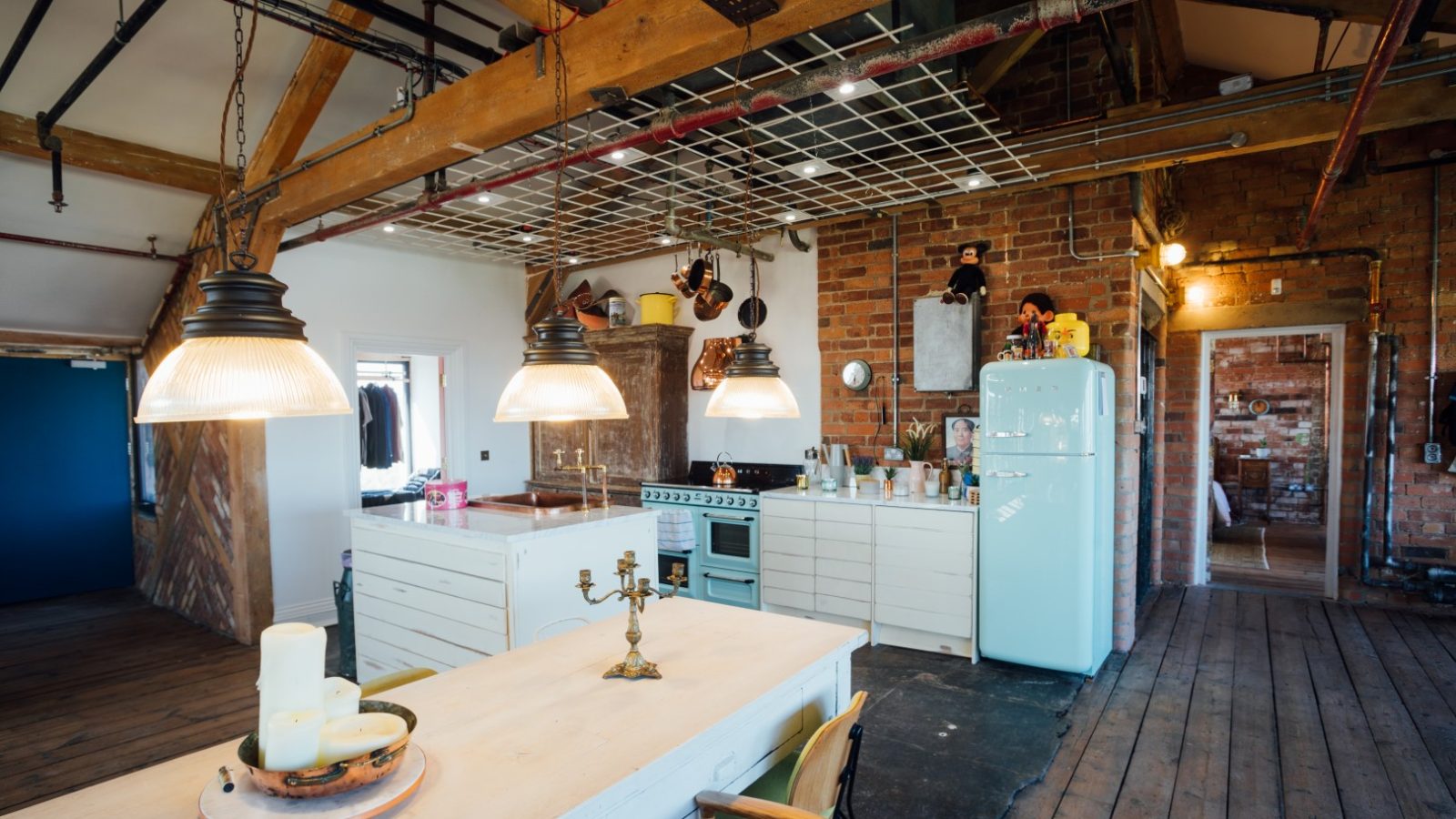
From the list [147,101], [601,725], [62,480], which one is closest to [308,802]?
[601,725]

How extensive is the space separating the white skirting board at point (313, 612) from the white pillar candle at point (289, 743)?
4581 millimetres

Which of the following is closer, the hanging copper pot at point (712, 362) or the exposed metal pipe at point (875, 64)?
the exposed metal pipe at point (875, 64)

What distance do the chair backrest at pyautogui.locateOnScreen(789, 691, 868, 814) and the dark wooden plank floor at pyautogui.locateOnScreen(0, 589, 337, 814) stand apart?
10.4ft

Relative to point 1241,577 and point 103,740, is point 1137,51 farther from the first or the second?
point 103,740

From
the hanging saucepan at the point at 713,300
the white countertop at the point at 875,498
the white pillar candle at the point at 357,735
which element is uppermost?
the hanging saucepan at the point at 713,300

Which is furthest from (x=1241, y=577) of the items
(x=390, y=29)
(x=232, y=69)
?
(x=232, y=69)

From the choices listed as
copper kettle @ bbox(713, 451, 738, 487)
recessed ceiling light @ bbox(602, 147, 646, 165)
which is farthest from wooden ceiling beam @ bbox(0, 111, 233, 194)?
copper kettle @ bbox(713, 451, 738, 487)

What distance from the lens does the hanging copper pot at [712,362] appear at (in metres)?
5.83

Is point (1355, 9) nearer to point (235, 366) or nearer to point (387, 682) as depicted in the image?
point (235, 366)

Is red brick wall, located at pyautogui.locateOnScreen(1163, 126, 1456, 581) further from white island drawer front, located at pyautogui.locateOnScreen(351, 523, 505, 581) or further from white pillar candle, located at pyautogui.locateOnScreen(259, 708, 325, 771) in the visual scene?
white pillar candle, located at pyautogui.locateOnScreen(259, 708, 325, 771)

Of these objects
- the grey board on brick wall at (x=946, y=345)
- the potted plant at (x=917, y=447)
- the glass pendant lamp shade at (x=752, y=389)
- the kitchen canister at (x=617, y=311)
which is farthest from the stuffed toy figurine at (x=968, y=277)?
the kitchen canister at (x=617, y=311)

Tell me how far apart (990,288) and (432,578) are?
372 centimetres

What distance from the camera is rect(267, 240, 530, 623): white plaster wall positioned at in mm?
5242

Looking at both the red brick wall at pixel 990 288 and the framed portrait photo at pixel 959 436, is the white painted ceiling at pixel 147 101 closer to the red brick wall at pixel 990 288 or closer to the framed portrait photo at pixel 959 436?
the red brick wall at pixel 990 288
